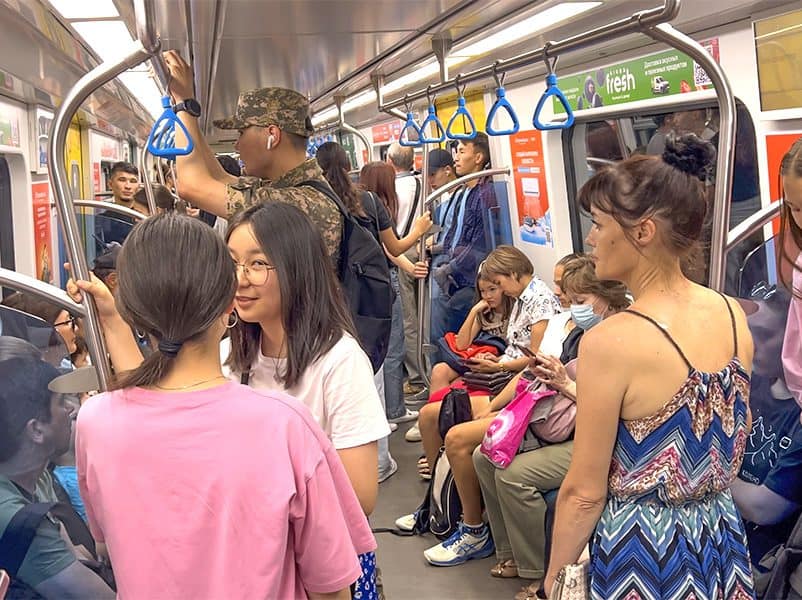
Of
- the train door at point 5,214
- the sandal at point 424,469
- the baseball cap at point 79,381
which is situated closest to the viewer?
the baseball cap at point 79,381

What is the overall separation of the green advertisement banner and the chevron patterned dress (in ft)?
8.31

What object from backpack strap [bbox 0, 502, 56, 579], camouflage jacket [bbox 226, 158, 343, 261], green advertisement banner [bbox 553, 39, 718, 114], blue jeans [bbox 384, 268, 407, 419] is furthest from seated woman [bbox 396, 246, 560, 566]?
backpack strap [bbox 0, 502, 56, 579]

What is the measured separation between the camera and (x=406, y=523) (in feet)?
15.9

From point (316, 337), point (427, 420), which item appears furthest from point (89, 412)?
point (427, 420)

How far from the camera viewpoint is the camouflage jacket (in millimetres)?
2678

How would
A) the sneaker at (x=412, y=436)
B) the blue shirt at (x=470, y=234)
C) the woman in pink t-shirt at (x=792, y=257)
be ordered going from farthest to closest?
the blue shirt at (x=470, y=234), the sneaker at (x=412, y=436), the woman in pink t-shirt at (x=792, y=257)

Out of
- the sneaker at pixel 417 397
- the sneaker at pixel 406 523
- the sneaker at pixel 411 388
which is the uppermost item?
the sneaker at pixel 411 388

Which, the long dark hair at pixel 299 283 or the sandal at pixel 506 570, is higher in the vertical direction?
the long dark hair at pixel 299 283

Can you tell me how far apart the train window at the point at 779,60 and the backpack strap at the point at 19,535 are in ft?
9.75

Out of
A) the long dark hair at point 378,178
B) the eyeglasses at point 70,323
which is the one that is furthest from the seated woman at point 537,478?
the long dark hair at point 378,178

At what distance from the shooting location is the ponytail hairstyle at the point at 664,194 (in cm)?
196

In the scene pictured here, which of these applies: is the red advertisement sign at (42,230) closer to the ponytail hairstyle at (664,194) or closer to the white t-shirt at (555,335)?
the white t-shirt at (555,335)

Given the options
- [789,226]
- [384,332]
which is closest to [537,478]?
[384,332]

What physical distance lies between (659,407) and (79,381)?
1360mm
